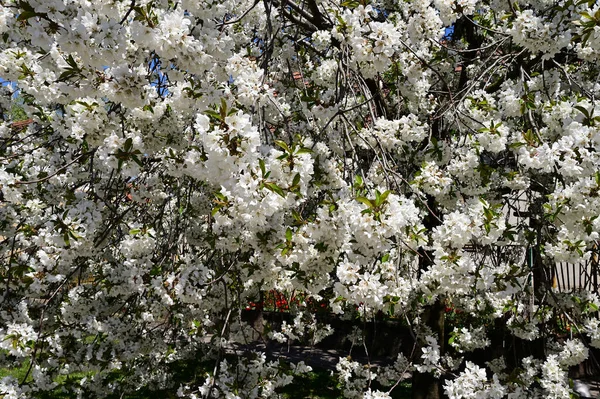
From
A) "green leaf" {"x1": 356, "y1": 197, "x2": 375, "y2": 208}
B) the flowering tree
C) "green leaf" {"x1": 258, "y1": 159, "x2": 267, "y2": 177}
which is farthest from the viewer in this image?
the flowering tree

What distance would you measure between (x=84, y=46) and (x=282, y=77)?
7.89 feet

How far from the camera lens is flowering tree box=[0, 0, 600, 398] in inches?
90.1

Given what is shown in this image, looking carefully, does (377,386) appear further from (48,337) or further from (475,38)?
(475,38)

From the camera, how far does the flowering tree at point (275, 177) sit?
229 cm

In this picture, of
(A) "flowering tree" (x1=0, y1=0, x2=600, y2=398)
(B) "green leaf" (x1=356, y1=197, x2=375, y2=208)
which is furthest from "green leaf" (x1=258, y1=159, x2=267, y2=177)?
(B) "green leaf" (x1=356, y1=197, x2=375, y2=208)

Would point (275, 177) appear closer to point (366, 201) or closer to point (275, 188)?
point (275, 188)

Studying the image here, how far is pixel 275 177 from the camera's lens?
219 cm

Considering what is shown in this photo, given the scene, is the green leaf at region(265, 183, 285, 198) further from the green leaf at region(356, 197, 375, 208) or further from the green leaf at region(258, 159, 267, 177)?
the green leaf at region(356, 197, 375, 208)

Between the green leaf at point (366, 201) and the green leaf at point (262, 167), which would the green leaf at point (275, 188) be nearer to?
the green leaf at point (262, 167)

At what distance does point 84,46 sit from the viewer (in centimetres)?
223

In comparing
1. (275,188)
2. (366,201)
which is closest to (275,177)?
(275,188)

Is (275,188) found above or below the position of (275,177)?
below

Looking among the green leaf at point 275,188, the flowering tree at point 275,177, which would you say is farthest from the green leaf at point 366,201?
the green leaf at point 275,188

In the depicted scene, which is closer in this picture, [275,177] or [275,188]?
[275,188]
